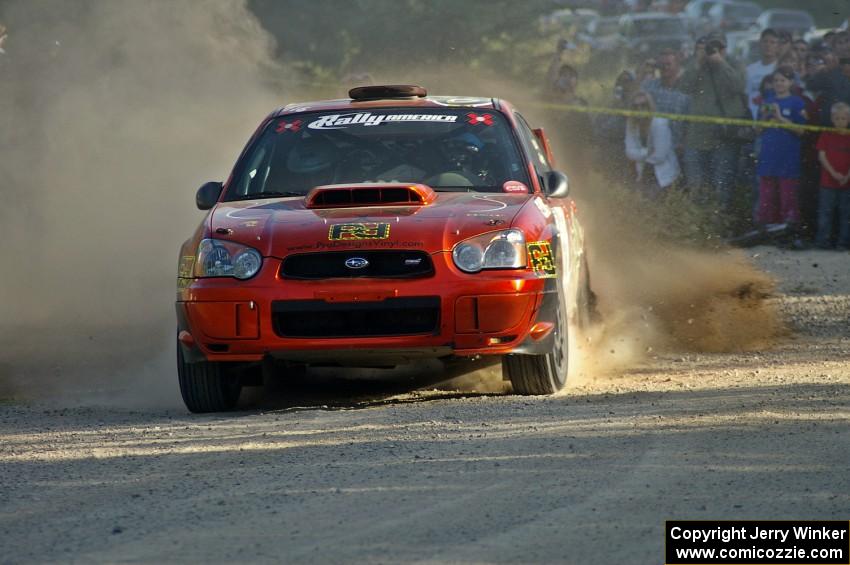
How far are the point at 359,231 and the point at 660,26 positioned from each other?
10.5 m

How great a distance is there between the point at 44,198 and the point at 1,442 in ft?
32.3

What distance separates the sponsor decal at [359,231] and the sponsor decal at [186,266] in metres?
0.72

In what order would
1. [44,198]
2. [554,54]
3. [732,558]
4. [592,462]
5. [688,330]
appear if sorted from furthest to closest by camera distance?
[554,54] → [44,198] → [688,330] → [592,462] → [732,558]

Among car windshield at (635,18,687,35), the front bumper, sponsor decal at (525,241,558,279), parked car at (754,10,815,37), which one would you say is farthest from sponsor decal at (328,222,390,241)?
car windshield at (635,18,687,35)

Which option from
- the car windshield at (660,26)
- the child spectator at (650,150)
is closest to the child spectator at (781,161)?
the child spectator at (650,150)

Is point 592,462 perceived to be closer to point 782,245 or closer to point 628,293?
point 628,293

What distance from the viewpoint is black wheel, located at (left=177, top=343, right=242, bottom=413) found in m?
7.10

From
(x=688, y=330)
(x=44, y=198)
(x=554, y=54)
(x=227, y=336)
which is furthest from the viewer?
(x=554, y=54)

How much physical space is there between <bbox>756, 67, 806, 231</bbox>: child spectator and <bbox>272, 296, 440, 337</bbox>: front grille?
29.3 ft

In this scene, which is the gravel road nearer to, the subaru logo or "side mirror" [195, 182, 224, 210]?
the subaru logo

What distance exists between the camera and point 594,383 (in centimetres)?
786

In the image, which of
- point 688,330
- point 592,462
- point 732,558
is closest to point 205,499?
point 592,462

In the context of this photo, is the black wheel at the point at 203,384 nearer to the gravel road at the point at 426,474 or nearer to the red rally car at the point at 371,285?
the red rally car at the point at 371,285

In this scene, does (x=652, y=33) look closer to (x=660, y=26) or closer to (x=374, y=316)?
(x=660, y=26)
